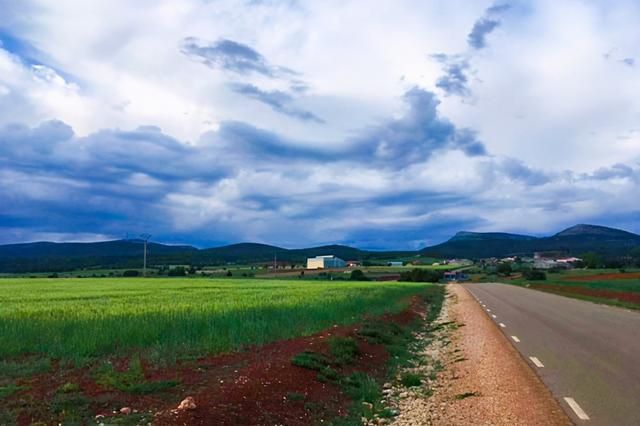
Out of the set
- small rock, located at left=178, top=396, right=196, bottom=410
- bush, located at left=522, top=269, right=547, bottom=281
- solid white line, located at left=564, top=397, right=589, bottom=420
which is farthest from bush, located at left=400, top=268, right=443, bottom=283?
small rock, located at left=178, top=396, right=196, bottom=410

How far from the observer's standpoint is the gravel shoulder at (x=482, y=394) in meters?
8.77

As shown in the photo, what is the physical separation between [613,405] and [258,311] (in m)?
14.3

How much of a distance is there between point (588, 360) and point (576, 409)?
530 cm

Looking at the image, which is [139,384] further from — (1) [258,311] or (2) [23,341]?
(1) [258,311]

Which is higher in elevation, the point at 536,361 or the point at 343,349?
the point at 343,349

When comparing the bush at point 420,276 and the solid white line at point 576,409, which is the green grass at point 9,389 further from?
the bush at point 420,276

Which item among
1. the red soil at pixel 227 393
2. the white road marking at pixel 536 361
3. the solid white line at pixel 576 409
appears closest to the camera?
the red soil at pixel 227 393

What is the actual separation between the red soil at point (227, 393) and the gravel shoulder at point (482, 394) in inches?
55.8

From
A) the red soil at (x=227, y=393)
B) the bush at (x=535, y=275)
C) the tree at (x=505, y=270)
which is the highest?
the tree at (x=505, y=270)

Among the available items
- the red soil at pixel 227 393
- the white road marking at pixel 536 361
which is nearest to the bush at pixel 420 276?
the white road marking at pixel 536 361

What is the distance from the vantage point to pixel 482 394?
413 inches

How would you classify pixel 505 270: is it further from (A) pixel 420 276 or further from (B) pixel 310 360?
(B) pixel 310 360

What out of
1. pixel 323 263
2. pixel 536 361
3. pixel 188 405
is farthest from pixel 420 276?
pixel 188 405

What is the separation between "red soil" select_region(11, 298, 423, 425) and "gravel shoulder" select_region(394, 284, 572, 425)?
142 cm
